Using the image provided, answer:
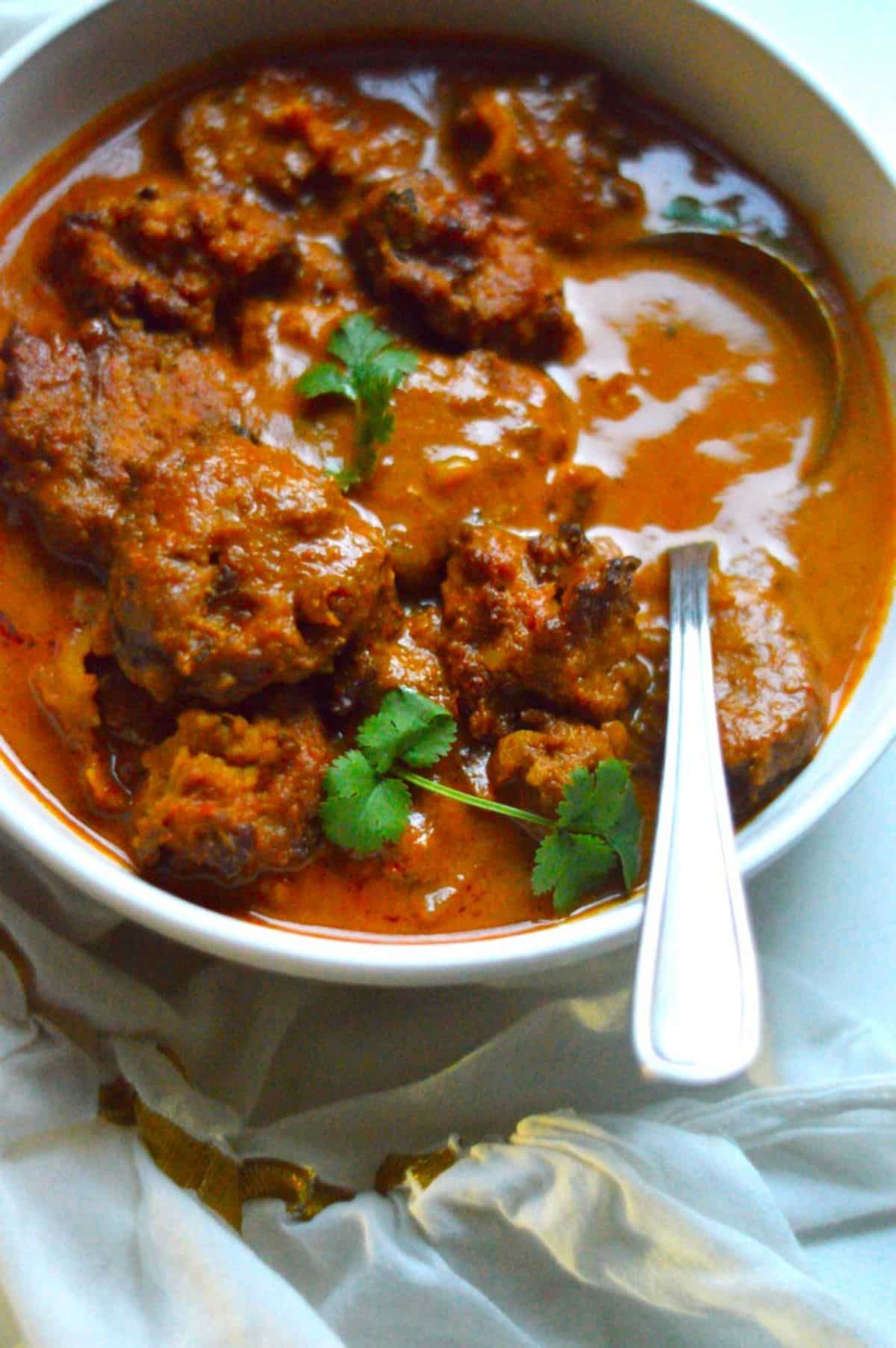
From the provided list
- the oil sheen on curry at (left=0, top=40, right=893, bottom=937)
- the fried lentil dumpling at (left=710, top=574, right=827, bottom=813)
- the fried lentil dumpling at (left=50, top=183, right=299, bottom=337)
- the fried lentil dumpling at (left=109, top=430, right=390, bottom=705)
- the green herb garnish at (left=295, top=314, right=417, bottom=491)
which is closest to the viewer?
the fried lentil dumpling at (left=109, top=430, right=390, bottom=705)

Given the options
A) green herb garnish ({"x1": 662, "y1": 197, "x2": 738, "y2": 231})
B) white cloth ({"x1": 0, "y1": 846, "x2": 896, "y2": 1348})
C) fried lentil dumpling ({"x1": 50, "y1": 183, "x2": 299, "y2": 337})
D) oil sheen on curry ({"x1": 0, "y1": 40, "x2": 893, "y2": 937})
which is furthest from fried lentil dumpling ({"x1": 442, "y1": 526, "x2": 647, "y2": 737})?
green herb garnish ({"x1": 662, "y1": 197, "x2": 738, "y2": 231})

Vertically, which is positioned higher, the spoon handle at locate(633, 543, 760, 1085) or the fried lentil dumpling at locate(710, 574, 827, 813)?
the fried lentil dumpling at locate(710, 574, 827, 813)

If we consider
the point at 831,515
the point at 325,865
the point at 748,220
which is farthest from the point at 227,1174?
the point at 748,220

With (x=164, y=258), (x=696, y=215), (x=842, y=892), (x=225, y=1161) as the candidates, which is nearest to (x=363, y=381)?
(x=164, y=258)

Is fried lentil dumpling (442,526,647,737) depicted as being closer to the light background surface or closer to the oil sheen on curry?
the oil sheen on curry

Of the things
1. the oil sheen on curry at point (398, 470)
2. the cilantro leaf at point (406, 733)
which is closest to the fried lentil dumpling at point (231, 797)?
the oil sheen on curry at point (398, 470)

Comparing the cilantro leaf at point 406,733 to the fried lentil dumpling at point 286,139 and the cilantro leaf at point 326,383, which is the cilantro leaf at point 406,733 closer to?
the cilantro leaf at point 326,383

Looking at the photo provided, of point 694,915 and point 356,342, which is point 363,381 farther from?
point 694,915
